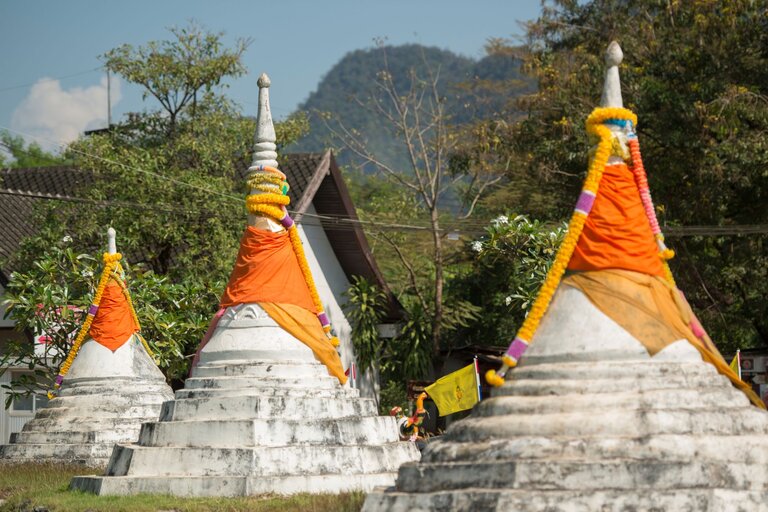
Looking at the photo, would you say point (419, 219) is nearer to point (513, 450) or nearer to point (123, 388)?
point (123, 388)

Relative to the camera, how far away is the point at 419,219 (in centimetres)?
4241

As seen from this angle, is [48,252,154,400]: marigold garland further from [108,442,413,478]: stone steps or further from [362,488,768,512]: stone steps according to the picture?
[362,488,768,512]: stone steps

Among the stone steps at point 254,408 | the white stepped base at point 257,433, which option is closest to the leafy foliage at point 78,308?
the white stepped base at point 257,433

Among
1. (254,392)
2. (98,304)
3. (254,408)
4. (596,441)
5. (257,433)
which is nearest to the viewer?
(596,441)

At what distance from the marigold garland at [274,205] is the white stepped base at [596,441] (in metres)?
6.32

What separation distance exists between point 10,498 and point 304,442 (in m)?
3.83

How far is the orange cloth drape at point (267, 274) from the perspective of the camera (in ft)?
52.7

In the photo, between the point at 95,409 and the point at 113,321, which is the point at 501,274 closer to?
the point at 113,321

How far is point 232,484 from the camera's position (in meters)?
14.2

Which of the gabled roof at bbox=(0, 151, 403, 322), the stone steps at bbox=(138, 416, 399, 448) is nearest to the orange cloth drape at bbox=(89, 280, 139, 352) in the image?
the stone steps at bbox=(138, 416, 399, 448)

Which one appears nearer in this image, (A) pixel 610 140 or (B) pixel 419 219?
(A) pixel 610 140

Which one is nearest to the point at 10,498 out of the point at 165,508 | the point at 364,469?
the point at 165,508

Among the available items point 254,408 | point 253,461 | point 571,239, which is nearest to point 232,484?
point 253,461

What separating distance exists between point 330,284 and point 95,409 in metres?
12.4
